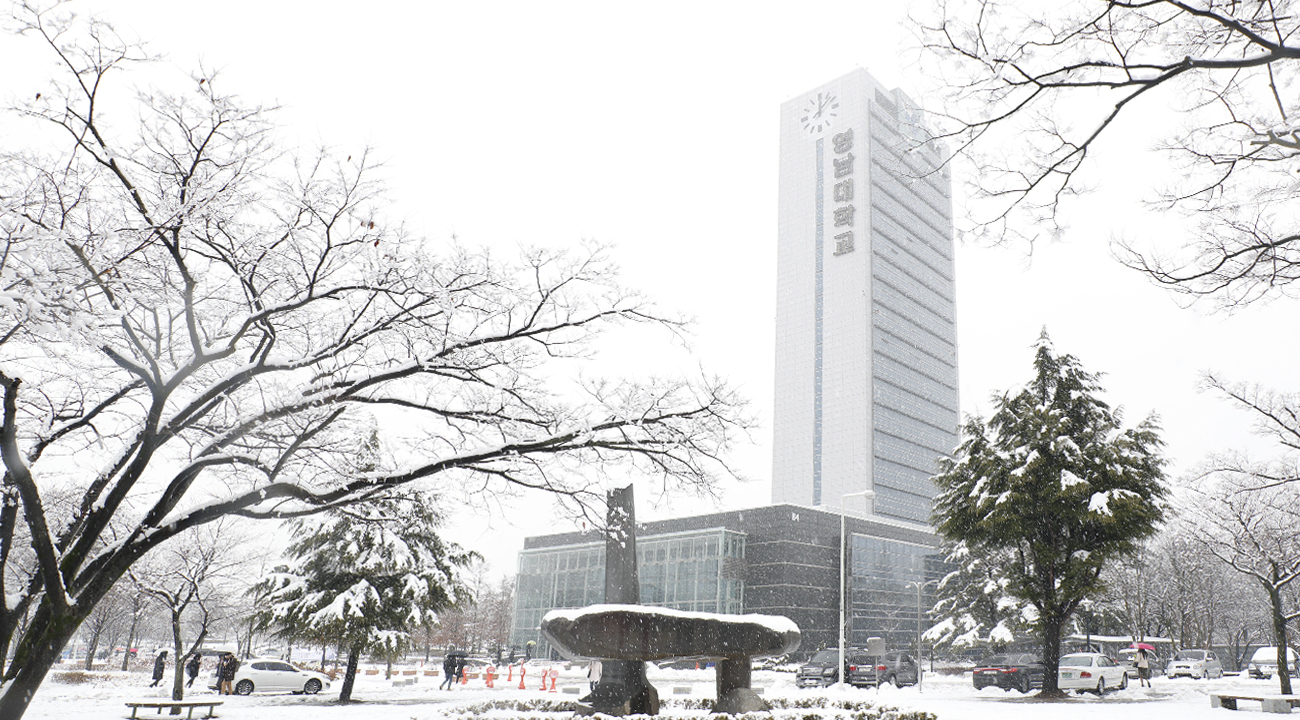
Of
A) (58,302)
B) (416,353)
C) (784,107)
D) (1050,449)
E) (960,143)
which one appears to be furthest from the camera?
(784,107)

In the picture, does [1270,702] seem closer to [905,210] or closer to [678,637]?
[678,637]

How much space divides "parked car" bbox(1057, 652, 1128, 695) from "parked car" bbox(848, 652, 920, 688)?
6.26 meters

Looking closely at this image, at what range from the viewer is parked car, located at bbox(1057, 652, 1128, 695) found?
23.7 meters

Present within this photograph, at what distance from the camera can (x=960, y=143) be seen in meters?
6.14

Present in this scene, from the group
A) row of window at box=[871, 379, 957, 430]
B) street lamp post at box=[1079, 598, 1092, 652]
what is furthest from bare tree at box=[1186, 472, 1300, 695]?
row of window at box=[871, 379, 957, 430]

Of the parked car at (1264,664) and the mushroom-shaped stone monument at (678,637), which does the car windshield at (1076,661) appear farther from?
the parked car at (1264,664)

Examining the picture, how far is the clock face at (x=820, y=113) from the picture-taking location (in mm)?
131000

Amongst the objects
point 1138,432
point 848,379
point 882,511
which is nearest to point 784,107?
point 848,379

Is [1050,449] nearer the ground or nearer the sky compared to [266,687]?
nearer the sky

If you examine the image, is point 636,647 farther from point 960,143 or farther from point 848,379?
point 848,379

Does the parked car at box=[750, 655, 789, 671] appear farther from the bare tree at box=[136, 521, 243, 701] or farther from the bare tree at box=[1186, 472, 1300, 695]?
the bare tree at box=[136, 521, 243, 701]

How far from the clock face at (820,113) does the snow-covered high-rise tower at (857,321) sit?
9.3 inches

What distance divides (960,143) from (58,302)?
7.08 meters

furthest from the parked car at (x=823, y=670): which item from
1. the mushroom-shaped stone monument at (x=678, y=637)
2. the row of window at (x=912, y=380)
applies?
the row of window at (x=912, y=380)
